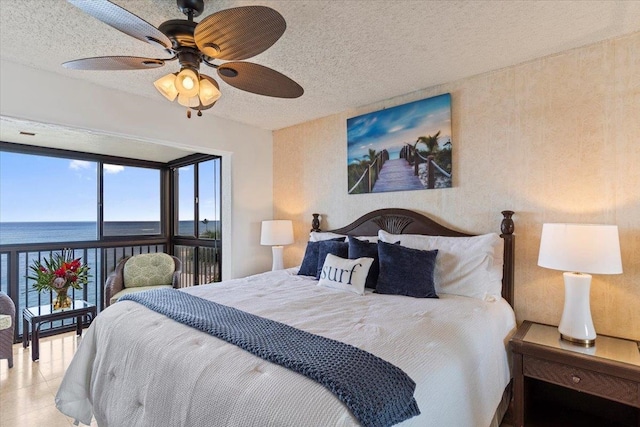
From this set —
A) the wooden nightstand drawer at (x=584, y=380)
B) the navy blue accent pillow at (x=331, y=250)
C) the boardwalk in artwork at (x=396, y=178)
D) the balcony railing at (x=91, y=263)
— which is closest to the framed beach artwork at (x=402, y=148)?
the boardwalk in artwork at (x=396, y=178)

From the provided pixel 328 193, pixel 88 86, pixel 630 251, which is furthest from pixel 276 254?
pixel 630 251

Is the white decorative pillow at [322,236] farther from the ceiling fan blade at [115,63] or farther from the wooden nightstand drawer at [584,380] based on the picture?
the ceiling fan blade at [115,63]

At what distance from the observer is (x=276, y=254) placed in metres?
3.70

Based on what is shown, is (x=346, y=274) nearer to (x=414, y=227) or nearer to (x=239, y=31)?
(x=414, y=227)

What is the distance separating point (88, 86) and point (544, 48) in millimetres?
3533

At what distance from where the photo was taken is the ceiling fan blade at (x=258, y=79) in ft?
5.70

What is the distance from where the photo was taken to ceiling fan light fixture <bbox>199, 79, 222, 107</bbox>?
1785mm

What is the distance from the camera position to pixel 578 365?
5.61 feet

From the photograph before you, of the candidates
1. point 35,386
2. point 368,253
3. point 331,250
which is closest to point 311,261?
point 331,250

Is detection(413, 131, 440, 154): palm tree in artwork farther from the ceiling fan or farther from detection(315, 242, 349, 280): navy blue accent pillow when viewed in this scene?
the ceiling fan

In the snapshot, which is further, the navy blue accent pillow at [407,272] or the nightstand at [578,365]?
the navy blue accent pillow at [407,272]

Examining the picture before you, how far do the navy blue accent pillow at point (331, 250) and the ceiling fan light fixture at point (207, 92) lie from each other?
160 centimetres

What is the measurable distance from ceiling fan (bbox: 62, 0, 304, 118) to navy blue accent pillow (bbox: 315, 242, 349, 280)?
1.41 m

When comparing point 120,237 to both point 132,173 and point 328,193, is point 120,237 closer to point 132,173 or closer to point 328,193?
point 132,173
